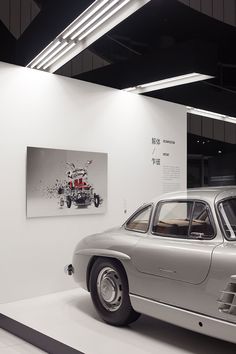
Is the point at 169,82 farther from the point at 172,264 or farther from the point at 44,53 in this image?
the point at 172,264

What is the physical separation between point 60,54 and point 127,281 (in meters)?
2.50

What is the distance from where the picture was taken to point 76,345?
10.7 ft

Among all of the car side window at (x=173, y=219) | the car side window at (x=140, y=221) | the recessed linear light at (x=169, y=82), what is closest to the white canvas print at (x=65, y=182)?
the recessed linear light at (x=169, y=82)

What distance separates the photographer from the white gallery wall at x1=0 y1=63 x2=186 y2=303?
14.8 feet

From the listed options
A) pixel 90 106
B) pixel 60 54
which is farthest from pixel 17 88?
pixel 90 106

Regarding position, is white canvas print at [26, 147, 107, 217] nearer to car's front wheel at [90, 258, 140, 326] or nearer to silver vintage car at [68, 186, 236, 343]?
silver vintage car at [68, 186, 236, 343]

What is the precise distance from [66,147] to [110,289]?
197 cm

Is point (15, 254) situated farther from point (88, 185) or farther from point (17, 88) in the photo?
point (17, 88)

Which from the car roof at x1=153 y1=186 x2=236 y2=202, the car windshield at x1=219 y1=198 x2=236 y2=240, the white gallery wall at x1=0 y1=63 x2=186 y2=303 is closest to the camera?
the car windshield at x1=219 y1=198 x2=236 y2=240

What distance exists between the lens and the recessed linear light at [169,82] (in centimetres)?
481

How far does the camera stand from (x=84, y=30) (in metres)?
3.72

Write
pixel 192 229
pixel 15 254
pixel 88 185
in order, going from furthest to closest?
pixel 88 185
pixel 15 254
pixel 192 229

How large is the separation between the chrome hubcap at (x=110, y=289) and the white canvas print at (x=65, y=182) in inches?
49.8

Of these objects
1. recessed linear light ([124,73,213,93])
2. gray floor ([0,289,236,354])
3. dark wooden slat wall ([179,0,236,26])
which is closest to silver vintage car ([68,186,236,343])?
gray floor ([0,289,236,354])
